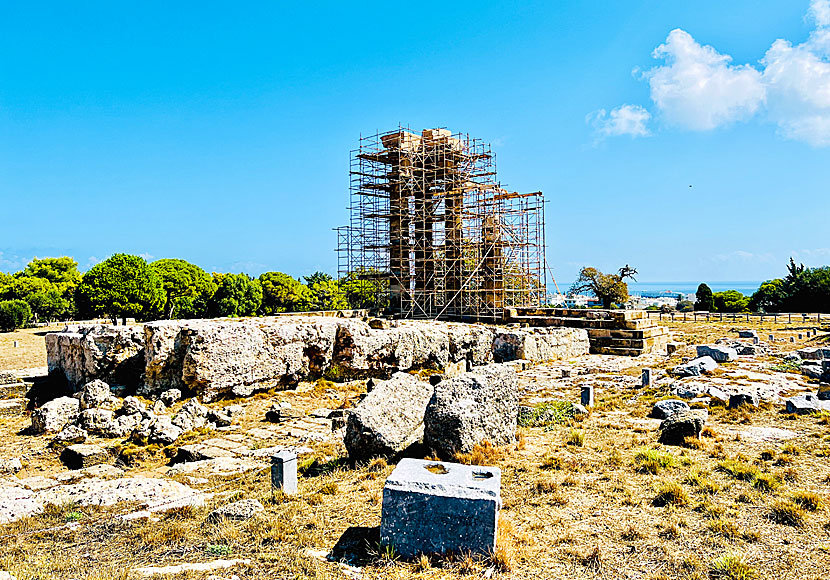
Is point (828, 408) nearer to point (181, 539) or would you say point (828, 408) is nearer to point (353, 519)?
point (353, 519)

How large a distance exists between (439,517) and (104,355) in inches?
400

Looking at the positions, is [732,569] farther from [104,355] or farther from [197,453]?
[104,355]

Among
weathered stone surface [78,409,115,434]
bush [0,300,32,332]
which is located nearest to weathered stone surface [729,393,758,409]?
weathered stone surface [78,409,115,434]

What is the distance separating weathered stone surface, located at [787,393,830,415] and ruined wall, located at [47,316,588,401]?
906cm

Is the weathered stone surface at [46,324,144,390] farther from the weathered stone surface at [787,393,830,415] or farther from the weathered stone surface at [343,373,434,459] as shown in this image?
the weathered stone surface at [787,393,830,415]

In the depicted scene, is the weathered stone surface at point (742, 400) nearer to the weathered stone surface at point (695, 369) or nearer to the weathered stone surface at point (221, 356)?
the weathered stone surface at point (695, 369)

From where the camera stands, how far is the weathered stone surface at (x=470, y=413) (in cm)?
707

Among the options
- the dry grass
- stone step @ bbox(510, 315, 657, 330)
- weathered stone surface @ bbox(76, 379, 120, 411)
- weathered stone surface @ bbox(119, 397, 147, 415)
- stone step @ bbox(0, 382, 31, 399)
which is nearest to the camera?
the dry grass

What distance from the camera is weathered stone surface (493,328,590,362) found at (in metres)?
19.0

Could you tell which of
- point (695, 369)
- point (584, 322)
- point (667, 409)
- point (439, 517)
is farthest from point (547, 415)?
point (584, 322)

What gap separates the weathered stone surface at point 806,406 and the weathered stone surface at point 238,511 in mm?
8899

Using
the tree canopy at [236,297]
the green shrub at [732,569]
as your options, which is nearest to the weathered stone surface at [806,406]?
the green shrub at [732,569]

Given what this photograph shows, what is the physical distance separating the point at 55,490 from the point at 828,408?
1160 cm

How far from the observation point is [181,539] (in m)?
4.96
